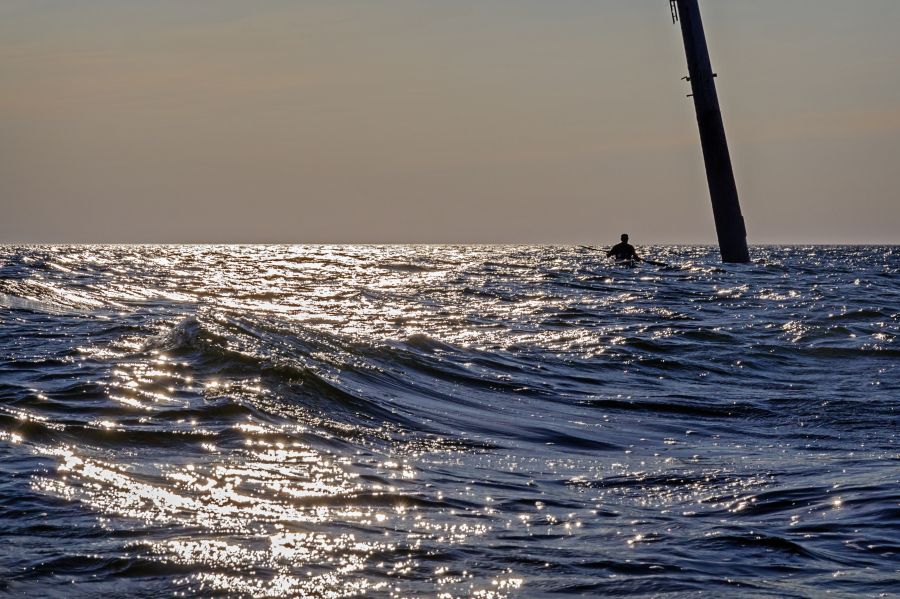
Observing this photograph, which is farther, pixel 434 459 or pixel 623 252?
pixel 623 252

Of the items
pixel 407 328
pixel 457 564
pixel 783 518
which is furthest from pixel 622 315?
pixel 457 564

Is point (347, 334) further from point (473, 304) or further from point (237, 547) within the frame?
point (237, 547)

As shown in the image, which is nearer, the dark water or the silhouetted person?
the dark water

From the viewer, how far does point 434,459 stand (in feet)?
21.1

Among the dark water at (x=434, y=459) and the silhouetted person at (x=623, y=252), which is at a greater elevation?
the silhouetted person at (x=623, y=252)

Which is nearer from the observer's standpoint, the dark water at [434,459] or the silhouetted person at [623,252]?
the dark water at [434,459]

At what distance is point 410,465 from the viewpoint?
6.14 metres

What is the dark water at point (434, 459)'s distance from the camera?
4.03 meters

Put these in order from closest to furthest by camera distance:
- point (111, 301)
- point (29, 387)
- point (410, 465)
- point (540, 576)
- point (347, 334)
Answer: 1. point (540, 576)
2. point (410, 465)
3. point (29, 387)
4. point (347, 334)
5. point (111, 301)

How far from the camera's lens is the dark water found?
4027mm

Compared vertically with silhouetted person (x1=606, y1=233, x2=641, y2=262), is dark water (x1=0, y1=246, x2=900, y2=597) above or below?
below

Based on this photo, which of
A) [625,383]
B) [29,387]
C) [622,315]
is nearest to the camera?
[29,387]

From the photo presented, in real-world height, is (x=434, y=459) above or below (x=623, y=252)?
below

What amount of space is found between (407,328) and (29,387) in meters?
7.44
